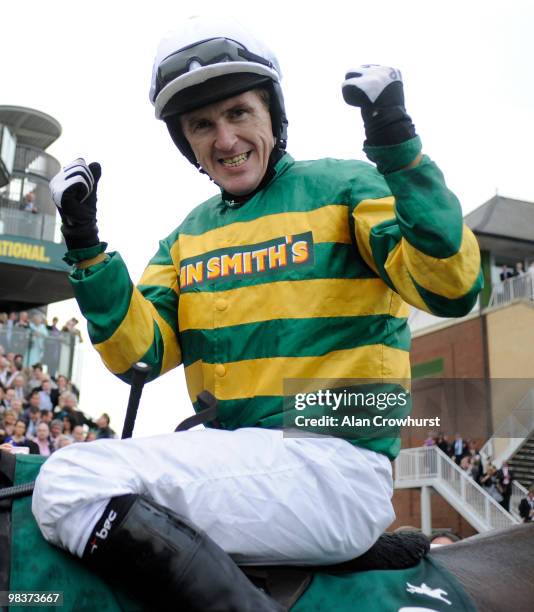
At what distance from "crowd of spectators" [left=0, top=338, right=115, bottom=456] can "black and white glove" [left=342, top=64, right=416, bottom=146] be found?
706cm

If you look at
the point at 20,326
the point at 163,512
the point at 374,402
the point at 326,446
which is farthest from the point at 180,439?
the point at 20,326

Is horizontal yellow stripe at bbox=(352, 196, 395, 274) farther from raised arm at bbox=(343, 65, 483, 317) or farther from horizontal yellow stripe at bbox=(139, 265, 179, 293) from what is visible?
horizontal yellow stripe at bbox=(139, 265, 179, 293)

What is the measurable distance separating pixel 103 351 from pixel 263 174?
0.75m

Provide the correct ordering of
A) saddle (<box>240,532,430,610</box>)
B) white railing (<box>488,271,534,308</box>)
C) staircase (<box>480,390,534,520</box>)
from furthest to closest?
white railing (<box>488,271,534,308</box>) → staircase (<box>480,390,534,520</box>) → saddle (<box>240,532,430,610</box>)

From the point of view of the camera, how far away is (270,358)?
2.26m

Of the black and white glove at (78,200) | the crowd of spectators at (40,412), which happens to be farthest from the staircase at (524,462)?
the black and white glove at (78,200)

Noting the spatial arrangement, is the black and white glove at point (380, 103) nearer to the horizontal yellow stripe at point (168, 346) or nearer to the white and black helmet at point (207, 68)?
the white and black helmet at point (207, 68)

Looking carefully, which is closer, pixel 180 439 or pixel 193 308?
pixel 180 439

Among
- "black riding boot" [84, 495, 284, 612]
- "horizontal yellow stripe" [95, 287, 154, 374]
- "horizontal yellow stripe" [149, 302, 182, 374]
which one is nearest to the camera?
"black riding boot" [84, 495, 284, 612]

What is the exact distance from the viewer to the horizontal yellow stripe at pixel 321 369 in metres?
2.23

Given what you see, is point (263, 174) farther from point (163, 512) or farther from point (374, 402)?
point (163, 512)

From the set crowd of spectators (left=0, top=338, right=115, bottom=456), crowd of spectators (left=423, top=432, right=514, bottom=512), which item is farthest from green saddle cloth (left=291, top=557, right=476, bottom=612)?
crowd of spectators (left=423, top=432, right=514, bottom=512)

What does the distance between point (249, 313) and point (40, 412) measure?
871cm

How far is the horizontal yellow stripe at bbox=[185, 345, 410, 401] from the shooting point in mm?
2234
